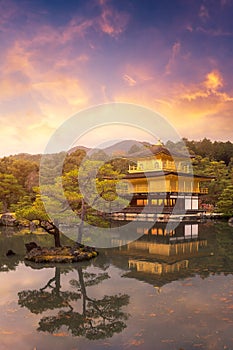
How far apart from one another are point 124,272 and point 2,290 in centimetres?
445

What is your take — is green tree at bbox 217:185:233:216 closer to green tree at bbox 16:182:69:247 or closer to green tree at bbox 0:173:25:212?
green tree at bbox 0:173:25:212

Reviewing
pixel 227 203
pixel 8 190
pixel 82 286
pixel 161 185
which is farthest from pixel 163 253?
pixel 8 190

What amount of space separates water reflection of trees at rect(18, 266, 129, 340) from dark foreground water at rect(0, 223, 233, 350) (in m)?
0.02

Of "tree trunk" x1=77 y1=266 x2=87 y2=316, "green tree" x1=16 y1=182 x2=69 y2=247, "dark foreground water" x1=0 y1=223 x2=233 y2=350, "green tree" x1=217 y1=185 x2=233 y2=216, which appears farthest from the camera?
"green tree" x1=217 y1=185 x2=233 y2=216

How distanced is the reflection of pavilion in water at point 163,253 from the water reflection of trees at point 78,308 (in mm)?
2137

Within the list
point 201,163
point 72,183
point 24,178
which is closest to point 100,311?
point 72,183

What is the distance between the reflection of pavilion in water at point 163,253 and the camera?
12.7m

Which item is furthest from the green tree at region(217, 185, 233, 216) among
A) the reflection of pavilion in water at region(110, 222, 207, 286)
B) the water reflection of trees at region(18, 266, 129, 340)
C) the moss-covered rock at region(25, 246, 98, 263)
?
the water reflection of trees at region(18, 266, 129, 340)

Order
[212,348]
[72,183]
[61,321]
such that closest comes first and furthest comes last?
[212,348], [61,321], [72,183]

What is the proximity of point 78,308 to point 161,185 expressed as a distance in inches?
1143

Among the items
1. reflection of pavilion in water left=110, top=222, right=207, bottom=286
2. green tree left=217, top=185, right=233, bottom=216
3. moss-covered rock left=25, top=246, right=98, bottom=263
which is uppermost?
green tree left=217, top=185, right=233, bottom=216

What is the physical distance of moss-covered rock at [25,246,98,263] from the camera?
1491 cm

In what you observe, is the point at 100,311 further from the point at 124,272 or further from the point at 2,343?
the point at 124,272

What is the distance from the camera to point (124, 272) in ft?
42.7
